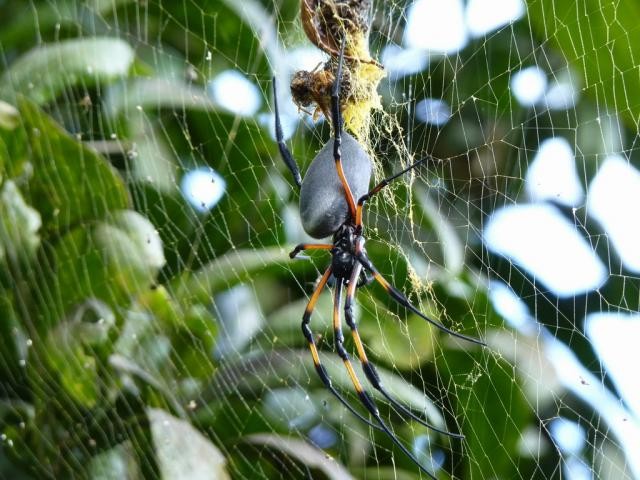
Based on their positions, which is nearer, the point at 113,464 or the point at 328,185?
the point at 328,185

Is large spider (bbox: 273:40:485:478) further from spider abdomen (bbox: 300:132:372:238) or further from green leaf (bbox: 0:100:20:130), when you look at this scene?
green leaf (bbox: 0:100:20:130)

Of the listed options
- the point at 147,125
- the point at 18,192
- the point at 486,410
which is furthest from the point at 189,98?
the point at 486,410

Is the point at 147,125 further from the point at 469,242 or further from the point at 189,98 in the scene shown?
the point at 469,242

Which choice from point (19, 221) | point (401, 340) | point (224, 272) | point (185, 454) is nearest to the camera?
point (401, 340)

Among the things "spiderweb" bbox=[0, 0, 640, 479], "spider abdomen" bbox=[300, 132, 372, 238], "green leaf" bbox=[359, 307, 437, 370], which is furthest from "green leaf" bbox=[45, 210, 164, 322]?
"spider abdomen" bbox=[300, 132, 372, 238]

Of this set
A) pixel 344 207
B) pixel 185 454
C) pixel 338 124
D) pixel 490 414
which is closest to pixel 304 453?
pixel 185 454

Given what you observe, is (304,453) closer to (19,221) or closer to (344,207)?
(344,207)

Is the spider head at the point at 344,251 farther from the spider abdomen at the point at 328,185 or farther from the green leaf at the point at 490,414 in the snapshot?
the green leaf at the point at 490,414
